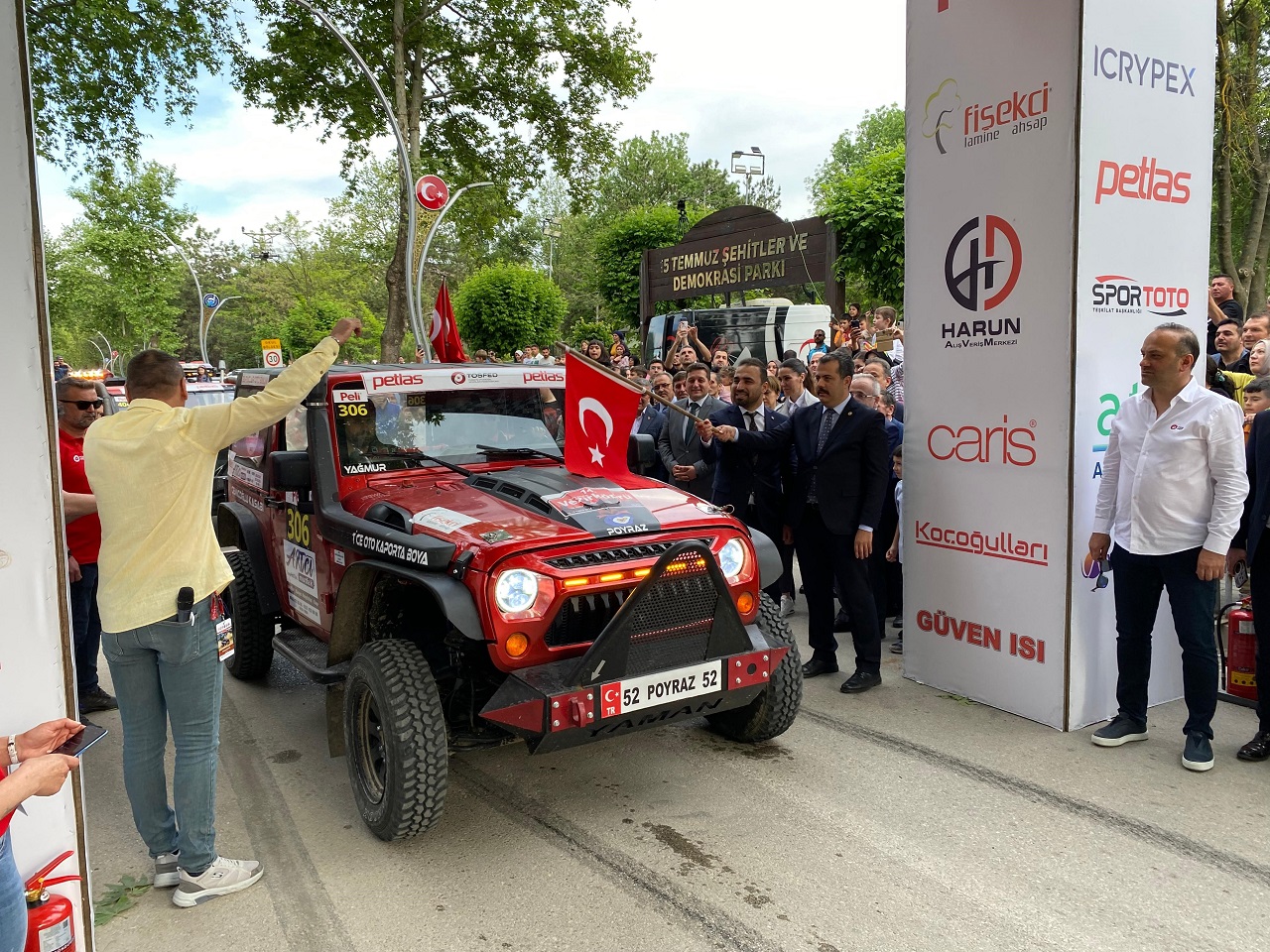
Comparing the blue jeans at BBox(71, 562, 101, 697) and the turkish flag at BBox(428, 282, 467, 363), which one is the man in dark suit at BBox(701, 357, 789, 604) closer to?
the turkish flag at BBox(428, 282, 467, 363)

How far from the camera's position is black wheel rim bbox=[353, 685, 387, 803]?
4078mm

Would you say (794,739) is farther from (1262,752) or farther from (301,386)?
(301,386)

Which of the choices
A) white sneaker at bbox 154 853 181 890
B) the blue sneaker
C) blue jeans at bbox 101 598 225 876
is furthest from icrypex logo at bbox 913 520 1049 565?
white sneaker at bbox 154 853 181 890

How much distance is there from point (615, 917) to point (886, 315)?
10.7 metres

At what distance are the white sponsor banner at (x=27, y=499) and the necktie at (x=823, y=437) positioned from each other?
4.21 metres

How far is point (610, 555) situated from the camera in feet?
13.0

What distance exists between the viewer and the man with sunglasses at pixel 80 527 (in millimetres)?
5340

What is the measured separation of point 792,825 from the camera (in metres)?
4.05

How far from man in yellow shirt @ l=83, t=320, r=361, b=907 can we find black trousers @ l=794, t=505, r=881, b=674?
3.37 metres

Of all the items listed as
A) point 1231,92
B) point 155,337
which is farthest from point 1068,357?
point 155,337

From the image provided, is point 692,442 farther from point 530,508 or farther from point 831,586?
point 530,508

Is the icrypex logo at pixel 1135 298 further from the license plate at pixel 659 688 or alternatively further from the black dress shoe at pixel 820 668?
the license plate at pixel 659 688

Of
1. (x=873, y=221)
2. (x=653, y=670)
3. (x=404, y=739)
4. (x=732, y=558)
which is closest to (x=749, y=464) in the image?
(x=732, y=558)

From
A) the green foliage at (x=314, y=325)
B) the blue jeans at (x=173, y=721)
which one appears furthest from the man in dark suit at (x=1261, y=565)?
the green foliage at (x=314, y=325)
